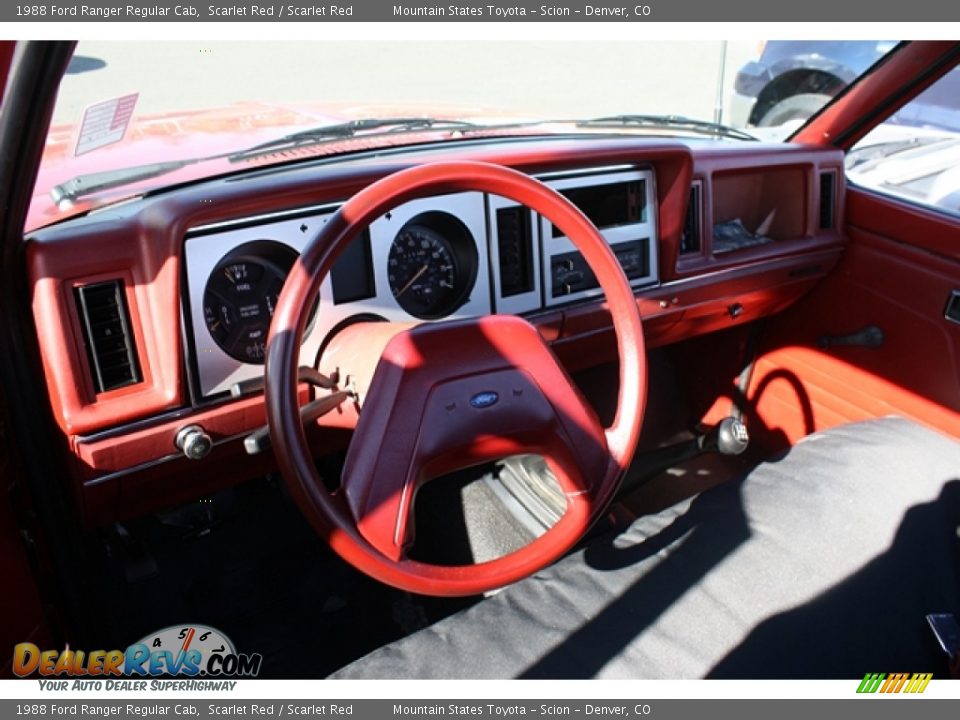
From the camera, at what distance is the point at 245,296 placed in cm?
187

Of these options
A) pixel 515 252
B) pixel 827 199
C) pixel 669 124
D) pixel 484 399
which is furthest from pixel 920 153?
pixel 484 399

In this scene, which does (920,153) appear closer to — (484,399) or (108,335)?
(484,399)

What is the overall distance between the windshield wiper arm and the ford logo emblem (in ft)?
3.43

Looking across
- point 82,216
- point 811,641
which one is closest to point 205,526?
point 82,216

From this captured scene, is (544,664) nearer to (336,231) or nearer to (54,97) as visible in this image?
(336,231)

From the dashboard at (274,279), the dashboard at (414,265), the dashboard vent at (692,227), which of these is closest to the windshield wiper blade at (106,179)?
the dashboard at (274,279)

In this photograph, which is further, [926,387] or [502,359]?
[926,387]

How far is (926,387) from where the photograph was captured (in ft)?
8.71

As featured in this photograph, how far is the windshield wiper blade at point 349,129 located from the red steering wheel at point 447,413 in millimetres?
899

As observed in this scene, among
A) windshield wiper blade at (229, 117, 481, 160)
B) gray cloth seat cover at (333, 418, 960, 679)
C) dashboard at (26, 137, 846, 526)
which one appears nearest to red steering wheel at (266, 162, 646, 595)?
gray cloth seat cover at (333, 418, 960, 679)

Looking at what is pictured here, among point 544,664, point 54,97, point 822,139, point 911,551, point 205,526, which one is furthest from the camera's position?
point 822,139

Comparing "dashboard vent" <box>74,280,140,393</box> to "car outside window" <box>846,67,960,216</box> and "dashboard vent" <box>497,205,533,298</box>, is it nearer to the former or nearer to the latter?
"dashboard vent" <box>497,205,533,298</box>

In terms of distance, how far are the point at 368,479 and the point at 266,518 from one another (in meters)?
1.25

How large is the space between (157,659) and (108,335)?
3.00ft
